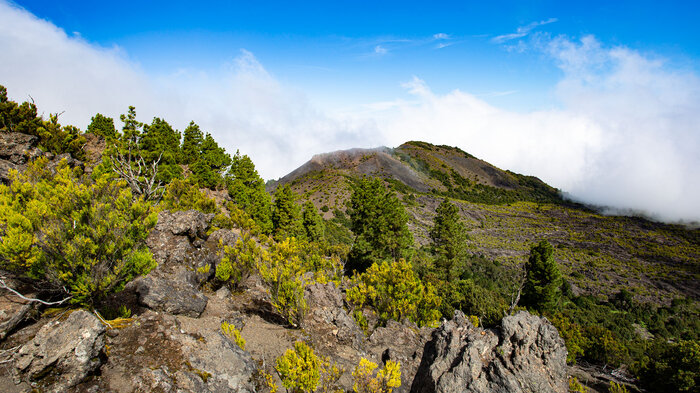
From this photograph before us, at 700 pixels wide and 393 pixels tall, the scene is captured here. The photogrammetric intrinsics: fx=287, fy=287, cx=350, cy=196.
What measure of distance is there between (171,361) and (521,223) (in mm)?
119273

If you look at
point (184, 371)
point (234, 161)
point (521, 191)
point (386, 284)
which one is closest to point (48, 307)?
point (184, 371)

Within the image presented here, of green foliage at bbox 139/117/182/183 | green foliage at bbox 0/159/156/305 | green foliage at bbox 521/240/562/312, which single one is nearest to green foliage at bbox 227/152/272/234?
green foliage at bbox 139/117/182/183

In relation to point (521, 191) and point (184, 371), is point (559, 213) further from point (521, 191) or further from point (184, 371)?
point (184, 371)

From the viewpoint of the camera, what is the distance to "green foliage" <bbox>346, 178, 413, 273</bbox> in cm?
3244

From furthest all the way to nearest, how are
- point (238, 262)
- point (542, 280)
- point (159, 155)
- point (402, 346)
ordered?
point (542, 280)
point (159, 155)
point (238, 262)
point (402, 346)

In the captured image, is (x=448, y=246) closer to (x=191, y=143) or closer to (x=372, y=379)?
(x=372, y=379)

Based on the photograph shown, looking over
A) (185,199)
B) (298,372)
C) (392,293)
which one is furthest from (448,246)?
(298,372)

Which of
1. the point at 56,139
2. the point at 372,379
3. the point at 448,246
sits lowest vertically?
the point at 372,379

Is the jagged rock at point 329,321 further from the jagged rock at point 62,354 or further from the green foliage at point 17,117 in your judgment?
the green foliage at point 17,117

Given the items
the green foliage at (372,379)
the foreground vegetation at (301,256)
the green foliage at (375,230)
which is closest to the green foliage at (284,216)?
the foreground vegetation at (301,256)

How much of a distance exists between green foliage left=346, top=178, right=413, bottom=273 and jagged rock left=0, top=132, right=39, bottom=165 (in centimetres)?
2803

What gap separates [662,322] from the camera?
4784cm

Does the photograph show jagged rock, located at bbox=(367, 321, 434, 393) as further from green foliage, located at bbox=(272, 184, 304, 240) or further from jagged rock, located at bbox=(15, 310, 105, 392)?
green foliage, located at bbox=(272, 184, 304, 240)

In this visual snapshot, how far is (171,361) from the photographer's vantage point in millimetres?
7180
